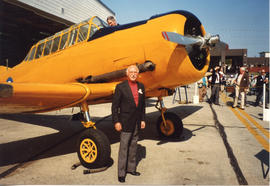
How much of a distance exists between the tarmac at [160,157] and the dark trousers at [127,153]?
0.13 meters

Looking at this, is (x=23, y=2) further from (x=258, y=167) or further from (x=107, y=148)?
(x=258, y=167)

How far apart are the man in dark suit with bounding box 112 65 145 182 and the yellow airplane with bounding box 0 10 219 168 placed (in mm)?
372

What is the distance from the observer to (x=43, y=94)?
8.80 feet

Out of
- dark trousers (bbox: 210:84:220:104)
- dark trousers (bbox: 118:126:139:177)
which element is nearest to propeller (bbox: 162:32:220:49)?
dark trousers (bbox: 118:126:139:177)

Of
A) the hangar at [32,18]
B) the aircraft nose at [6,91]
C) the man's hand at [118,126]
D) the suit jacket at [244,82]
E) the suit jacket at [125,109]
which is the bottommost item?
the man's hand at [118,126]

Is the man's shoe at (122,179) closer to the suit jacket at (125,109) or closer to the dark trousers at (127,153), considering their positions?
the dark trousers at (127,153)

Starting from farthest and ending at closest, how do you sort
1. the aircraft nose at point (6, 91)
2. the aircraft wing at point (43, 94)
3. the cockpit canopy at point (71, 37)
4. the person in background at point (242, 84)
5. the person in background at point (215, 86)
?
1. the person in background at point (215, 86)
2. the person in background at point (242, 84)
3. the cockpit canopy at point (71, 37)
4. the aircraft wing at point (43, 94)
5. the aircraft nose at point (6, 91)

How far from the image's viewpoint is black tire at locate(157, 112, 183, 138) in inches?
165

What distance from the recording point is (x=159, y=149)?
3633mm

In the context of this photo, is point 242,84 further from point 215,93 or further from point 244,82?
point 215,93

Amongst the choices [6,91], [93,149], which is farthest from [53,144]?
[6,91]

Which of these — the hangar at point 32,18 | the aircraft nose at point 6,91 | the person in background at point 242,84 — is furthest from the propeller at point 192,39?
the hangar at point 32,18

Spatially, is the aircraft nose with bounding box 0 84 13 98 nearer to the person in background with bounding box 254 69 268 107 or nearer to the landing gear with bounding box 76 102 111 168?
the landing gear with bounding box 76 102 111 168

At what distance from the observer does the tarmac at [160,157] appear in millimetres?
2551
